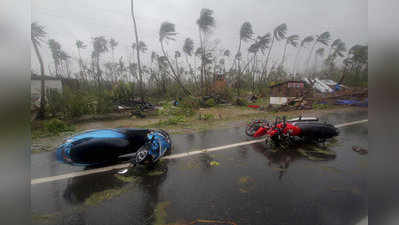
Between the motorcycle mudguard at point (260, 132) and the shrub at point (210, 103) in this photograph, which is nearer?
the motorcycle mudguard at point (260, 132)

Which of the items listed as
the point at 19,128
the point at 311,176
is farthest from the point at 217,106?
the point at 19,128

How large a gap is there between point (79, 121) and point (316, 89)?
36.6 ft

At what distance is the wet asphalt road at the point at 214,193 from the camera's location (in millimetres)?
1761

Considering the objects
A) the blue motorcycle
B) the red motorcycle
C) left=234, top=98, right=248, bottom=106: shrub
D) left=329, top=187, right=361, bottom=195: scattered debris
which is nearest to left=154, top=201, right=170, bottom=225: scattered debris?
the blue motorcycle

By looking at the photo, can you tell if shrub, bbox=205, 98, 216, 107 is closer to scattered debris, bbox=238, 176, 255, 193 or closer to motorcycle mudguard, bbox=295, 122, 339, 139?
motorcycle mudguard, bbox=295, 122, 339, 139

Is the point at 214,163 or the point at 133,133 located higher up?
the point at 133,133

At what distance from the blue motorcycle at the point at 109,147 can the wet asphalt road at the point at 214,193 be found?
0.27 metres

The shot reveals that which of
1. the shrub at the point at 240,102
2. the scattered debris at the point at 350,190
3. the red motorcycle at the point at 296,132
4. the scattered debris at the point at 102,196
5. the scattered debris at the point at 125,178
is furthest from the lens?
the shrub at the point at 240,102

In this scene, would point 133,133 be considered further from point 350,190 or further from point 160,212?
point 350,190

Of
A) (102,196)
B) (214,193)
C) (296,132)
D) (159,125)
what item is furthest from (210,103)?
(102,196)

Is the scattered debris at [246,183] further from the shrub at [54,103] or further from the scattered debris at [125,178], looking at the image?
the shrub at [54,103]

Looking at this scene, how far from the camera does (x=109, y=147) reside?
2791mm

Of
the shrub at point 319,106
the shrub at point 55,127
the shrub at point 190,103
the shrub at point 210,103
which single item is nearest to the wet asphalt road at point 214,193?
the shrub at point 55,127

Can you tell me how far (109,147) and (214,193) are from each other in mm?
2030
